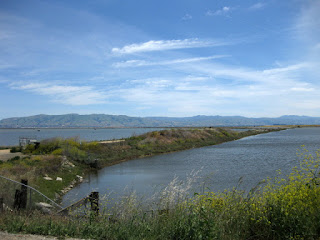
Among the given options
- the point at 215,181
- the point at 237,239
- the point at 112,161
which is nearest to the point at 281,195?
the point at 237,239

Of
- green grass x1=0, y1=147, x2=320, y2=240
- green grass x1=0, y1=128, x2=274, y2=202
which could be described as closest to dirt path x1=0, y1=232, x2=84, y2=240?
green grass x1=0, y1=147, x2=320, y2=240

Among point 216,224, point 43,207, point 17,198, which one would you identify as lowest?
point 43,207

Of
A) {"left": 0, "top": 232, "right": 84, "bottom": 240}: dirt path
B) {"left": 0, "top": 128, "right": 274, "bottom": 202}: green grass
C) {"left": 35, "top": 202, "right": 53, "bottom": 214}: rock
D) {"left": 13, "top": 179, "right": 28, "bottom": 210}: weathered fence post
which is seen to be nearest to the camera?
{"left": 0, "top": 232, "right": 84, "bottom": 240}: dirt path

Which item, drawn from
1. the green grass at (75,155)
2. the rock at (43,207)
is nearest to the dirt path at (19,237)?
the rock at (43,207)

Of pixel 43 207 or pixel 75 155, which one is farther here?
pixel 75 155

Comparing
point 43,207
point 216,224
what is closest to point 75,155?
point 43,207

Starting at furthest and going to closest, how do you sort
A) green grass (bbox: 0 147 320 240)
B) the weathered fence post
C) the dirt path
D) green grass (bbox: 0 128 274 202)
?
green grass (bbox: 0 128 274 202) → the weathered fence post → green grass (bbox: 0 147 320 240) → the dirt path

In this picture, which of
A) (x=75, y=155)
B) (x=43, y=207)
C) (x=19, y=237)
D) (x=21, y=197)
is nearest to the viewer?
(x=19, y=237)

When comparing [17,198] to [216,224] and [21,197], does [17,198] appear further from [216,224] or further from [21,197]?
[216,224]

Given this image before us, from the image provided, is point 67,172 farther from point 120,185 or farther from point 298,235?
point 298,235

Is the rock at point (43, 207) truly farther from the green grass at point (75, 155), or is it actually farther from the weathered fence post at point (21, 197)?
the green grass at point (75, 155)

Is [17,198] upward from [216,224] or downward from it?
downward

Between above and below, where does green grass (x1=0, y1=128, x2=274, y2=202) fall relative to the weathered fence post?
below

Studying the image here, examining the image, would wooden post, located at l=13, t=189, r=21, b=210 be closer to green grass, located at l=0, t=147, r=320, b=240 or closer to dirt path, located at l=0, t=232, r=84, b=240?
green grass, located at l=0, t=147, r=320, b=240
